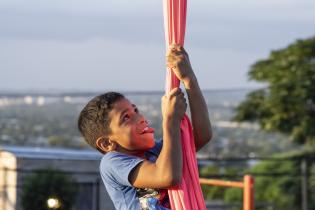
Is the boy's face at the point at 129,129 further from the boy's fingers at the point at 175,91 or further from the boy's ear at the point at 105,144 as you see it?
the boy's fingers at the point at 175,91

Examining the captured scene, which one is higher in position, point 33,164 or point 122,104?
point 122,104

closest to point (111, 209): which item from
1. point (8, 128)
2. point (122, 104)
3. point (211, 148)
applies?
point (8, 128)

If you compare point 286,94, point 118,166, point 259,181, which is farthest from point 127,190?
point 259,181

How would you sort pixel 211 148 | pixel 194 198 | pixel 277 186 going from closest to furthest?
1. pixel 194 198
2. pixel 277 186
3. pixel 211 148

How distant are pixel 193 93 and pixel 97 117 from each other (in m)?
0.28

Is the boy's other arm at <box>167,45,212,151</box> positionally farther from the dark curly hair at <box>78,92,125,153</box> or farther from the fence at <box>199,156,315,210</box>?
the fence at <box>199,156,315,210</box>

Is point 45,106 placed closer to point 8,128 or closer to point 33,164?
point 8,128

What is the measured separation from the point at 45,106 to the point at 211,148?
117 inches

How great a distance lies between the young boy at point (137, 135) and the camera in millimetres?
2627

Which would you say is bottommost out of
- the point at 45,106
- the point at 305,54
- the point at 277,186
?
the point at 277,186

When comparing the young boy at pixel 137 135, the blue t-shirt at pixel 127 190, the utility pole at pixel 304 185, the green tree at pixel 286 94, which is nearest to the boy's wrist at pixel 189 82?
the young boy at pixel 137 135

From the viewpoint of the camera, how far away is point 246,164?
12625 millimetres

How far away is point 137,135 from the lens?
2719mm

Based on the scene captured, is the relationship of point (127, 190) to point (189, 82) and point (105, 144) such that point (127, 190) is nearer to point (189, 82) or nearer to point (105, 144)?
point (105, 144)
